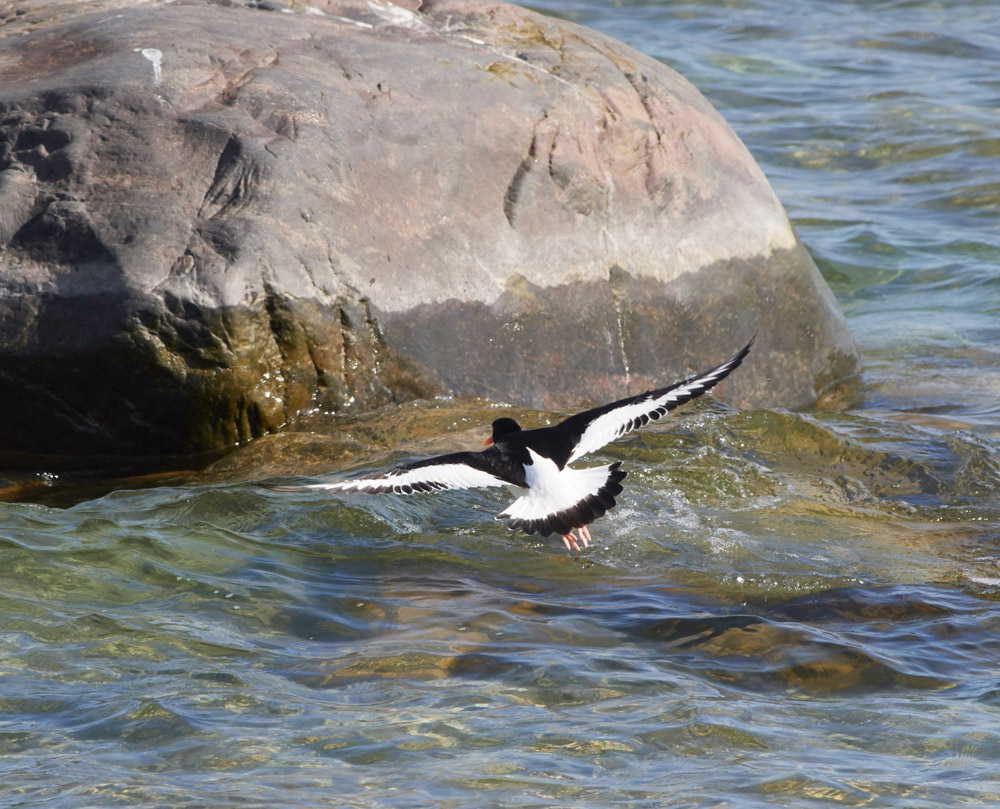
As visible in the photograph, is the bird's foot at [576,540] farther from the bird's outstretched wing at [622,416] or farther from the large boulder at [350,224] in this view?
the large boulder at [350,224]

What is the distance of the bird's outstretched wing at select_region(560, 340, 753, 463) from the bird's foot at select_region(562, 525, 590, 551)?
1.18ft

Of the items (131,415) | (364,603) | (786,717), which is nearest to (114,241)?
(131,415)

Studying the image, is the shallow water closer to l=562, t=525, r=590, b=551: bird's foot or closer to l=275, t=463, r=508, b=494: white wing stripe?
l=562, t=525, r=590, b=551: bird's foot

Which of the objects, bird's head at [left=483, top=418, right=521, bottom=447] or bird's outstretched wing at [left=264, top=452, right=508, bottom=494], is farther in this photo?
bird's head at [left=483, top=418, right=521, bottom=447]

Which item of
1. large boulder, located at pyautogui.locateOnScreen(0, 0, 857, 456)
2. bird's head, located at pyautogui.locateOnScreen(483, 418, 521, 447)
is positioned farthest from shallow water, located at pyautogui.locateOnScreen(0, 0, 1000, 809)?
large boulder, located at pyautogui.locateOnScreen(0, 0, 857, 456)

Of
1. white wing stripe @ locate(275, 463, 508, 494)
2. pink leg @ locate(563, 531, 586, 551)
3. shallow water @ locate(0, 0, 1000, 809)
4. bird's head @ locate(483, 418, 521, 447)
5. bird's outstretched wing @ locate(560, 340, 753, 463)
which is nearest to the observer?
shallow water @ locate(0, 0, 1000, 809)

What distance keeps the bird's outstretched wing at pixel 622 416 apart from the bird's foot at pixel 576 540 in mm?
359

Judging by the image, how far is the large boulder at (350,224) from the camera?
18.0 feet

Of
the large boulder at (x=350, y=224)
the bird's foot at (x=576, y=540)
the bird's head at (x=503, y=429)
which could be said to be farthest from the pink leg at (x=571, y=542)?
the large boulder at (x=350, y=224)

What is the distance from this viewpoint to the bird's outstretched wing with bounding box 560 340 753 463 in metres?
5.43

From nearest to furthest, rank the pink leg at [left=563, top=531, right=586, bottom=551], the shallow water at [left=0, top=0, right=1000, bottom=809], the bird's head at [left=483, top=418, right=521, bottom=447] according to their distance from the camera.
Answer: the shallow water at [left=0, top=0, right=1000, bottom=809], the pink leg at [left=563, top=531, right=586, bottom=551], the bird's head at [left=483, top=418, right=521, bottom=447]

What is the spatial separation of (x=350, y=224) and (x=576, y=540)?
196cm

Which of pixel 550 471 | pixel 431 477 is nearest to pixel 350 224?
pixel 431 477

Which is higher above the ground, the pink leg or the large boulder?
the large boulder
